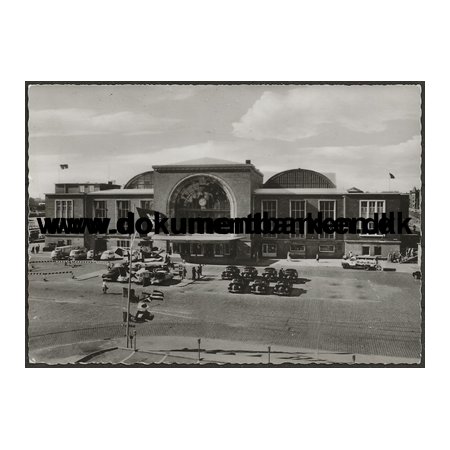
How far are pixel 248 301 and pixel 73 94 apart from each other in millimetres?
4466

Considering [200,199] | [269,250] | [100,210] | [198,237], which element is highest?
[200,199]

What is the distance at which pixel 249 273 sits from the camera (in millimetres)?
8633

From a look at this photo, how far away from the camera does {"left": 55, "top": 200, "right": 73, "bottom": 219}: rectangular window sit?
8562 millimetres

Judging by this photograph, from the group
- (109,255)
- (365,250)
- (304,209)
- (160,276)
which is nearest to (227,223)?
(304,209)

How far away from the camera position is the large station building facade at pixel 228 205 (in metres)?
8.52

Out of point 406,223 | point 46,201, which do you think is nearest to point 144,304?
point 46,201

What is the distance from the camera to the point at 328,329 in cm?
826

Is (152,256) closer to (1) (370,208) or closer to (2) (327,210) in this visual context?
(2) (327,210)

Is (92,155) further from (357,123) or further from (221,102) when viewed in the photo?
(357,123)

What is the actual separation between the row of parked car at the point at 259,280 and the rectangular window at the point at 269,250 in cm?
24

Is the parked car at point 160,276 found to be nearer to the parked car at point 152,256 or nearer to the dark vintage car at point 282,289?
the parked car at point 152,256

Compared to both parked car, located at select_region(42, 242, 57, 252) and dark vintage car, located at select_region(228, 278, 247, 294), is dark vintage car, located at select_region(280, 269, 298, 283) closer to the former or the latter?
dark vintage car, located at select_region(228, 278, 247, 294)

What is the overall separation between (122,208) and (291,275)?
3.11m

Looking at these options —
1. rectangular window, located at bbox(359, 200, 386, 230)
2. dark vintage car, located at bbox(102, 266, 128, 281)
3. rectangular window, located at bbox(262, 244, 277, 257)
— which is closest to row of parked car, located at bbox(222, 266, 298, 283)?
rectangular window, located at bbox(262, 244, 277, 257)
